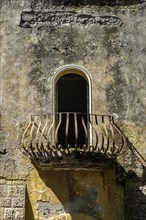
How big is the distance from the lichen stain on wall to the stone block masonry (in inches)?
6.8

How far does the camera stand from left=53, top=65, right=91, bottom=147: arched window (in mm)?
11198

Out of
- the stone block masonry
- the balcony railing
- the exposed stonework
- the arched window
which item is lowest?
the stone block masonry

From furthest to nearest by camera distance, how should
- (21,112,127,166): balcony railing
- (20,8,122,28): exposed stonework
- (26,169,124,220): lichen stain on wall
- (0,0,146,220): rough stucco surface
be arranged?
1. (20,8,122,28): exposed stonework
2. (0,0,146,220): rough stucco surface
3. (26,169,124,220): lichen stain on wall
4. (21,112,127,166): balcony railing

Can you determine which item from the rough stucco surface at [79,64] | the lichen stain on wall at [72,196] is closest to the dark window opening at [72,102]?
the rough stucco surface at [79,64]

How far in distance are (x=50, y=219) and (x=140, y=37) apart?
12.8 feet

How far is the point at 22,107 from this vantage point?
439 inches

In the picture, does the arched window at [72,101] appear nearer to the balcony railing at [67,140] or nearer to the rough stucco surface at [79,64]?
the balcony railing at [67,140]

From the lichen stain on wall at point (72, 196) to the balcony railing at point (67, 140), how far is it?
40cm

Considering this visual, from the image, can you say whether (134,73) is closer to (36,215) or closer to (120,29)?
(120,29)

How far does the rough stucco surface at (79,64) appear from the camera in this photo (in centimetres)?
1077

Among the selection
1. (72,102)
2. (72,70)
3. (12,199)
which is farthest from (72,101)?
(12,199)

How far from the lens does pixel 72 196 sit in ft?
34.4

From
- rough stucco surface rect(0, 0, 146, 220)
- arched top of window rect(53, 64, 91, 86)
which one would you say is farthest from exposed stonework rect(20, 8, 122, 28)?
arched top of window rect(53, 64, 91, 86)

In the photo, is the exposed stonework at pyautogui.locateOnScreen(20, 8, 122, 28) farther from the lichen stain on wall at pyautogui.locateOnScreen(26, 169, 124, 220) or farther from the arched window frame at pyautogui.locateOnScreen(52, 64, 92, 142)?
the lichen stain on wall at pyautogui.locateOnScreen(26, 169, 124, 220)
